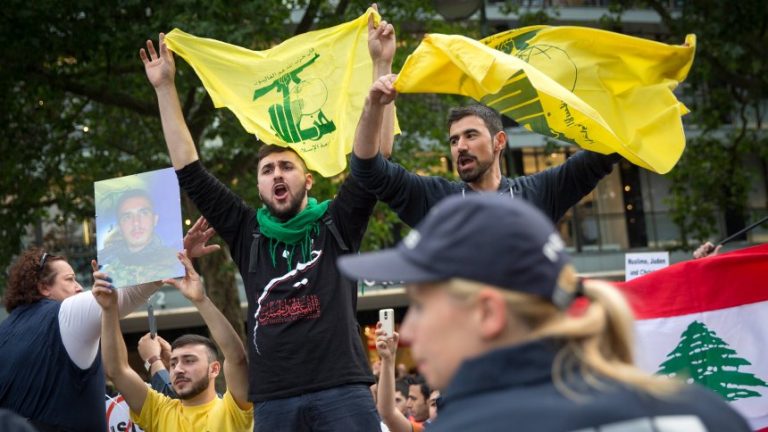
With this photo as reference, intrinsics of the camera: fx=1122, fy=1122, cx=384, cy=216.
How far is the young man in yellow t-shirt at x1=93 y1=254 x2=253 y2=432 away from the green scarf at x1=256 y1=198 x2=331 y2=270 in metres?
0.51

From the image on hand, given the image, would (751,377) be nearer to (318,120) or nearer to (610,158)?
(610,158)

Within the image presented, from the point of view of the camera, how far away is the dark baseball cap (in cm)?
217

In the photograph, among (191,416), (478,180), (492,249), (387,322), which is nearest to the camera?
(492,249)

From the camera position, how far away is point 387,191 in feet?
16.8

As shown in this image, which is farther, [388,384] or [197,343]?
[197,343]

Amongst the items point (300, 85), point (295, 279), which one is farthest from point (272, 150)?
point (295, 279)

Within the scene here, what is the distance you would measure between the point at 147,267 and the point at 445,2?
7621 mm

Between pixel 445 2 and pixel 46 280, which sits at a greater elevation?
pixel 445 2

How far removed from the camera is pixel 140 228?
19.2 ft

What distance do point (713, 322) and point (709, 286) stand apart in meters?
0.19

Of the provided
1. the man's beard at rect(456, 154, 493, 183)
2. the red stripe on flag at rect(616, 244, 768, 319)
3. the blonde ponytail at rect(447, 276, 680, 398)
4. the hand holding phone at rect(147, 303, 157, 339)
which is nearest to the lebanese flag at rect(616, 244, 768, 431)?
the red stripe on flag at rect(616, 244, 768, 319)

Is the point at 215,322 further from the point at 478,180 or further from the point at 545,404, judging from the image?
the point at 545,404

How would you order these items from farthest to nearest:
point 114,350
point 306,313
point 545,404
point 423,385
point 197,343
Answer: point 423,385 < point 197,343 < point 114,350 < point 306,313 < point 545,404

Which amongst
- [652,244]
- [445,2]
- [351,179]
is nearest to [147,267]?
[351,179]
